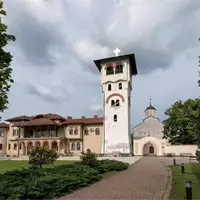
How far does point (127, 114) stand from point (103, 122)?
5.61 m

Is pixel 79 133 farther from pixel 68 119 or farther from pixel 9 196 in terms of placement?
pixel 9 196

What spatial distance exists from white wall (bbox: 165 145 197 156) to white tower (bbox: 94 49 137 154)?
8.01m

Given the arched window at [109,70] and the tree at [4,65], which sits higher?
the arched window at [109,70]

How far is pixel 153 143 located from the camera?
53.6 metres

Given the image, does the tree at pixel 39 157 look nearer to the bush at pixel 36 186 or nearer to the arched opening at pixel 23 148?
the bush at pixel 36 186

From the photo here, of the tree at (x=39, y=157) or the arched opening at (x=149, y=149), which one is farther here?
the arched opening at (x=149, y=149)

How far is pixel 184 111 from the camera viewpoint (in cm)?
4981

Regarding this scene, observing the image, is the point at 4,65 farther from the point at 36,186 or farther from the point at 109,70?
the point at 109,70

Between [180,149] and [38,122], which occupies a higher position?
[38,122]

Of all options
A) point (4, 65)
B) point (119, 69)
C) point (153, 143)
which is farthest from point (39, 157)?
point (153, 143)

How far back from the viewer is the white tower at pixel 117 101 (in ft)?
158

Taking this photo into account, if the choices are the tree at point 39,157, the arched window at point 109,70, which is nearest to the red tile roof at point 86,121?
the arched window at point 109,70

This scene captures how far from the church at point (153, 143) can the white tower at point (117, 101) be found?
6.66 m

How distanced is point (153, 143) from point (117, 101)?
12.3m
